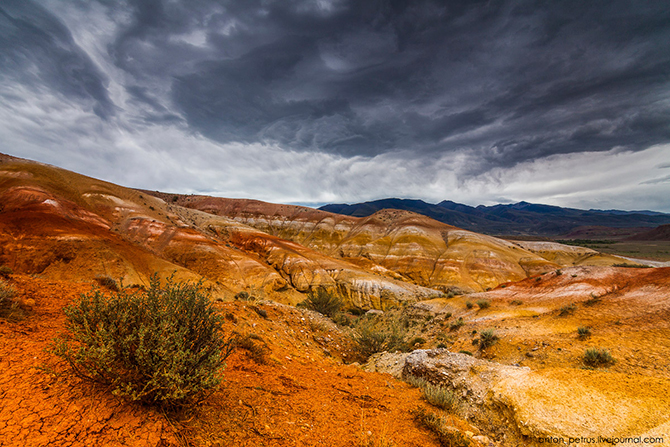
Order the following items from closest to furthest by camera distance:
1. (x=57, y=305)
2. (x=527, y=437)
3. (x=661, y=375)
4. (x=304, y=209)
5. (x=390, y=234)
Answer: (x=527, y=437), (x=57, y=305), (x=661, y=375), (x=390, y=234), (x=304, y=209)

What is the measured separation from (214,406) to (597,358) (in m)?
11.7

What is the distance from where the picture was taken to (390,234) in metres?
78.9

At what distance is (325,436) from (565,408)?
5.04 metres

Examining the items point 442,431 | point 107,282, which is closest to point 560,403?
point 442,431

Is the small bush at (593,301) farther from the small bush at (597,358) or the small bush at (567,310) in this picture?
the small bush at (597,358)

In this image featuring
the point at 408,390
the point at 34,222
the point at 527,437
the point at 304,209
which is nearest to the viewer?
the point at 527,437

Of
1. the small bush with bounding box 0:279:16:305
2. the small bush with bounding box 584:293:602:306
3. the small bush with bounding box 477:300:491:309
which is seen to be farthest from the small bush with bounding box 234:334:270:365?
the small bush with bounding box 477:300:491:309

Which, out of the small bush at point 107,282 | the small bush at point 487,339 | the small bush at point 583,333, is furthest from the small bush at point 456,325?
the small bush at point 107,282

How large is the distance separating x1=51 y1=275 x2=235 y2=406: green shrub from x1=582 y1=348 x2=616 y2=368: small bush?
11663mm

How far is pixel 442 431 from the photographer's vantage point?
14.2ft

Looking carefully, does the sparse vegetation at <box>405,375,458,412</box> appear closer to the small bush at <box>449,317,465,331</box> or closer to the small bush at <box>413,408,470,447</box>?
the small bush at <box>413,408,470,447</box>

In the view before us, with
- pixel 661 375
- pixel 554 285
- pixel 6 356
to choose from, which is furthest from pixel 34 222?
pixel 554 285

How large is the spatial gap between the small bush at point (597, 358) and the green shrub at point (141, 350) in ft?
38.3

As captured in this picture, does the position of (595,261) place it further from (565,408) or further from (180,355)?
(180,355)
